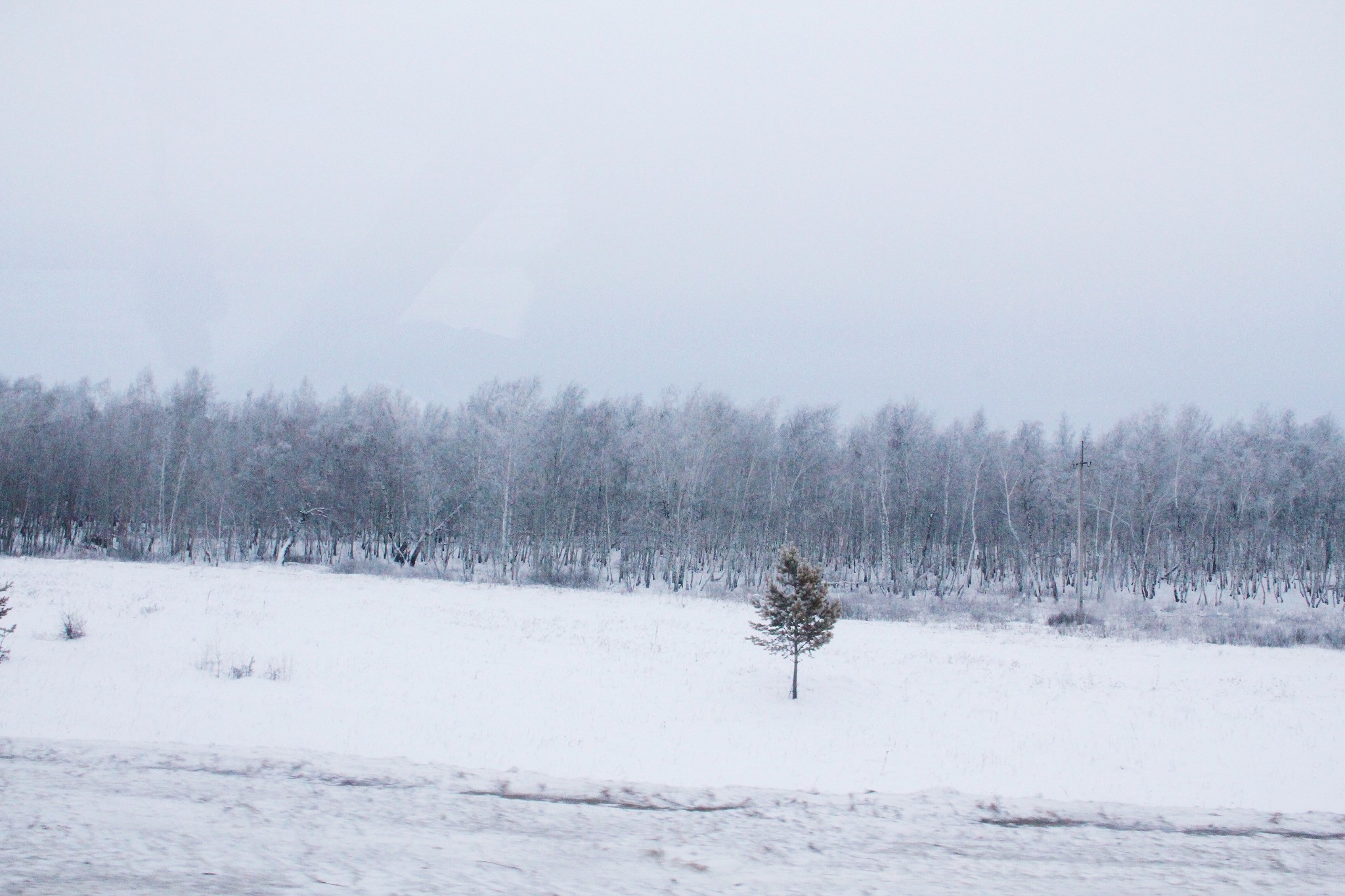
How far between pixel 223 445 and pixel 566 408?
25641 millimetres

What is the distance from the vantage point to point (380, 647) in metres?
16.5

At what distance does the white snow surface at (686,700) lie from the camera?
367 inches

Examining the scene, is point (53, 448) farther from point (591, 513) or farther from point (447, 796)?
point (447, 796)

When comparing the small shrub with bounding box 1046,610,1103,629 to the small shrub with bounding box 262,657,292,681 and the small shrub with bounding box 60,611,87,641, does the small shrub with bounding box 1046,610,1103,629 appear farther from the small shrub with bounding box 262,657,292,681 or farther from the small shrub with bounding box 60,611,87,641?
the small shrub with bounding box 60,611,87,641

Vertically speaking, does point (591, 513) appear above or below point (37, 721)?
above

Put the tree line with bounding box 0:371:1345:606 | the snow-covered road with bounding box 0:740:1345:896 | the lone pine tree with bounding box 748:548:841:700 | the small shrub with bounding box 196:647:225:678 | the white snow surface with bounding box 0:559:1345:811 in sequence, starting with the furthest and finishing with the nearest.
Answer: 1. the tree line with bounding box 0:371:1345:606
2. the lone pine tree with bounding box 748:548:841:700
3. the small shrub with bounding box 196:647:225:678
4. the white snow surface with bounding box 0:559:1345:811
5. the snow-covered road with bounding box 0:740:1345:896

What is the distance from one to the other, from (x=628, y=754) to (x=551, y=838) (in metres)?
5.01

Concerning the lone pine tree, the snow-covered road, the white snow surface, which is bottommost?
the white snow surface

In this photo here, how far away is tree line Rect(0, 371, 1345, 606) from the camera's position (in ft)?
138

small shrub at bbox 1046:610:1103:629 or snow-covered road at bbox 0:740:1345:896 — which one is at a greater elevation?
snow-covered road at bbox 0:740:1345:896

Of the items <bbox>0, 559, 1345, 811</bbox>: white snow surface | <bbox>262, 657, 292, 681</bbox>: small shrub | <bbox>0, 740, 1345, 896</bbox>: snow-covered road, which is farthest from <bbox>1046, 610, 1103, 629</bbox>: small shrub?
<bbox>262, 657, 292, 681</bbox>: small shrub

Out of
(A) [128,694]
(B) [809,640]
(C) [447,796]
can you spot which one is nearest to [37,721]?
(A) [128,694]

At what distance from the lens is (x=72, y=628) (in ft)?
48.5

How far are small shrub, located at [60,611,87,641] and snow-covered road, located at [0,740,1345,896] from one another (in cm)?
1028
